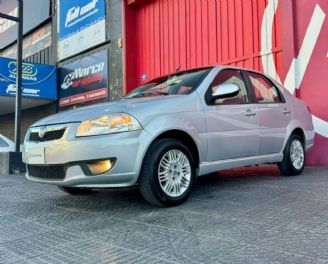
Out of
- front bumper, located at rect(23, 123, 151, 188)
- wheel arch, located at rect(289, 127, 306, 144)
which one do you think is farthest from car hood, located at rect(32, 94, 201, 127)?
wheel arch, located at rect(289, 127, 306, 144)

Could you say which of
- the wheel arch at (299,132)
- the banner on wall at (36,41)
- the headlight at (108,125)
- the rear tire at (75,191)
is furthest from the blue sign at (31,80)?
the headlight at (108,125)

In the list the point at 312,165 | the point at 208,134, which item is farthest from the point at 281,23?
the point at 208,134

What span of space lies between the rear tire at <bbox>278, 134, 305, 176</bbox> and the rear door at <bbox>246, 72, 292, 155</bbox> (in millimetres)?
252

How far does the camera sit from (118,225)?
3.46 m

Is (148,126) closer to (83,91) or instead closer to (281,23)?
(281,23)

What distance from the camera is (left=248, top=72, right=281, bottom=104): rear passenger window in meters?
5.41

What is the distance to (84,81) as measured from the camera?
13.9 m

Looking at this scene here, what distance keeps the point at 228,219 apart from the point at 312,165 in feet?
16.0

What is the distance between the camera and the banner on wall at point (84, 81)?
1292 cm

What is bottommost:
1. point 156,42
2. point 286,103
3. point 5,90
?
point 286,103

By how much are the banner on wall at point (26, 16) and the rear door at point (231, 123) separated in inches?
504

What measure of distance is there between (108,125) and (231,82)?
6.48 feet

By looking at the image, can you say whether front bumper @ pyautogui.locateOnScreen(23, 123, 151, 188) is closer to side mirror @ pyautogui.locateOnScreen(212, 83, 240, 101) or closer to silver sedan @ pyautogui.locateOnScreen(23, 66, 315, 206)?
silver sedan @ pyautogui.locateOnScreen(23, 66, 315, 206)

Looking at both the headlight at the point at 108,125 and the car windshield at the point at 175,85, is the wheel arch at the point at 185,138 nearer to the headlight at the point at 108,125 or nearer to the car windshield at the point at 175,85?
the headlight at the point at 108,125
